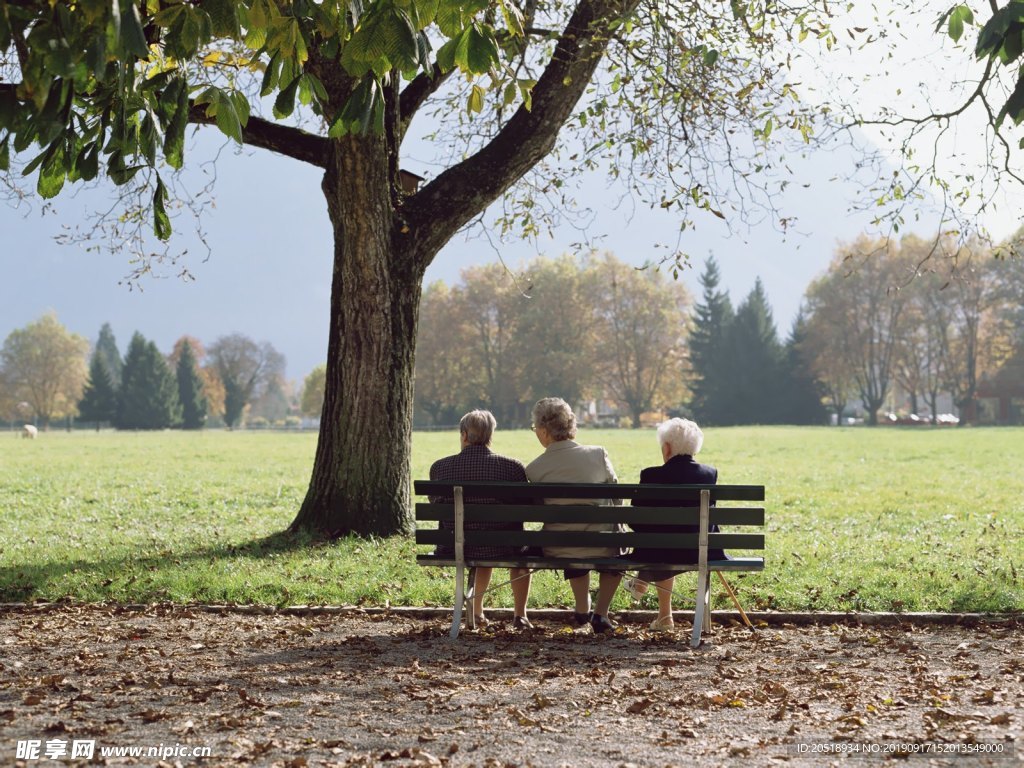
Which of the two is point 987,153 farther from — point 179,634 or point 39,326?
point 39,326

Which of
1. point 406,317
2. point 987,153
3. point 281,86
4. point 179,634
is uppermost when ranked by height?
point 987,153

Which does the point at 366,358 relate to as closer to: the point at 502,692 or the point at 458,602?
the point at 458,602

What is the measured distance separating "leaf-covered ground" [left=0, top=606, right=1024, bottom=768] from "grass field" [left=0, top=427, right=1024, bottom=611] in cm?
97

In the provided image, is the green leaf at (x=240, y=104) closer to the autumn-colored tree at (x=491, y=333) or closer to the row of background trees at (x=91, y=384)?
the autumn-colored tree at (x=491, y=333)

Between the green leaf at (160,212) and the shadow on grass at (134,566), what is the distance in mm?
3820

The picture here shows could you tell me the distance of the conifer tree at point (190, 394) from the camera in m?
108

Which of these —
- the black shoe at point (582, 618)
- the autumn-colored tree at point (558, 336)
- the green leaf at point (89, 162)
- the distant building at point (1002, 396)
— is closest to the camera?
the green leaf at point (89, 162)

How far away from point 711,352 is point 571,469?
7908cm

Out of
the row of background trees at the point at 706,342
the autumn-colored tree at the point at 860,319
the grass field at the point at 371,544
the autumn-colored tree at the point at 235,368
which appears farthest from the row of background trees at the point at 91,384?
the grass field at the point at 371,544

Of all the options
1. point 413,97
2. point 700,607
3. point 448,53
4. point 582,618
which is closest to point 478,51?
point 448,53

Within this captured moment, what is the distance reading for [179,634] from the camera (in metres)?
7.80

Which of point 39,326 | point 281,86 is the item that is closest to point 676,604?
point 281,86

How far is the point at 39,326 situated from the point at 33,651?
106m

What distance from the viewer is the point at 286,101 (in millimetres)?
5797
